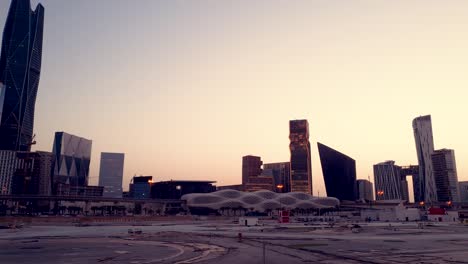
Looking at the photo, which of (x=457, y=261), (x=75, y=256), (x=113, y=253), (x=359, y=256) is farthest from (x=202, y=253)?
(x=457, y=261)

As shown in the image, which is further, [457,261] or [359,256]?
[359,256]

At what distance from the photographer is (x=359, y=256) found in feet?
131

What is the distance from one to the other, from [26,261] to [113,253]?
8893 millimetres

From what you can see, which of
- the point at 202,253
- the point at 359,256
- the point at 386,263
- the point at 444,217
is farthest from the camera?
the point at 444,217

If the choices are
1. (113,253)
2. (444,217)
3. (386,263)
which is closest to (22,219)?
(113,253)

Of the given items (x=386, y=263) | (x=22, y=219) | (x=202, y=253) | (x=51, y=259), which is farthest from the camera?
(x=22, y=219)

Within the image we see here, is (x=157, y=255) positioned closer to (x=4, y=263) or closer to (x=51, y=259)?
(x=51, y=259)

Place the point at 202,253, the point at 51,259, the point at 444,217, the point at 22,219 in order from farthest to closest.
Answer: the point at 444,217, the point at 22,219, the point at 202,253, the point at 51,259

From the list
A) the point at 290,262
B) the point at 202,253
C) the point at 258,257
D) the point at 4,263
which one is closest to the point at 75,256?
the point at 4,263

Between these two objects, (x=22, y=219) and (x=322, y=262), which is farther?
(x=22, y=219)

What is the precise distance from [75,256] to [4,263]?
6.65 meters

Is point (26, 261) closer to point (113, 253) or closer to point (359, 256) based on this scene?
point (113, 253)

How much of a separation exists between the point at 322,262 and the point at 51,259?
1037 inches

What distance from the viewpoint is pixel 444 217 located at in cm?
16888
